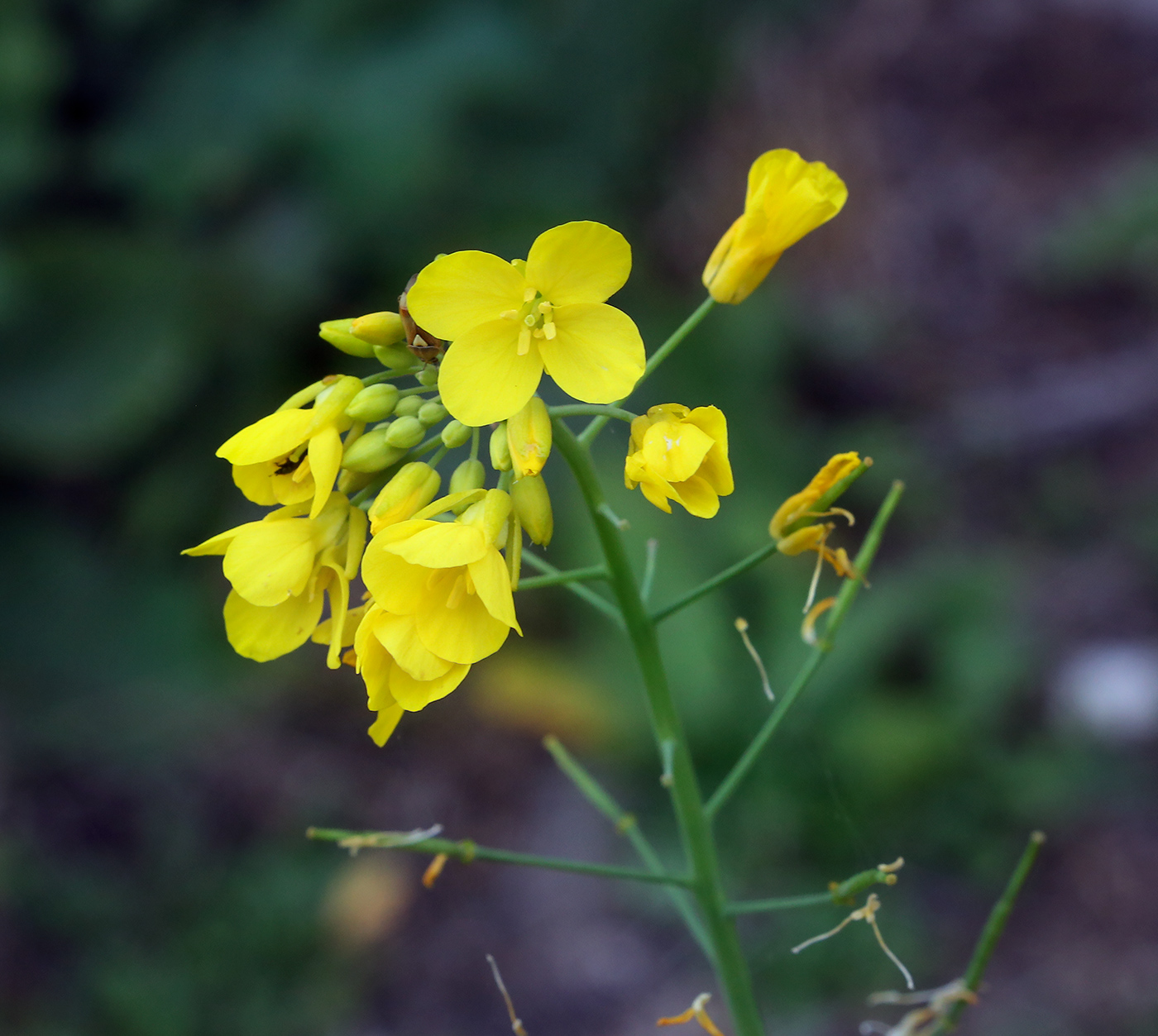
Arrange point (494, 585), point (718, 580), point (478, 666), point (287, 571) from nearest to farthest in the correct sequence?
point (494, 585)
point (287, 571)
point (718, 580)
point (478, 666)

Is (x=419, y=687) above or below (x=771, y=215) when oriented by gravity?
below

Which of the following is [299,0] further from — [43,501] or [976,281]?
[976,281]

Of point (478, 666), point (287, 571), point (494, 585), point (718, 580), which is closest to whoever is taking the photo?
point (494, 585)

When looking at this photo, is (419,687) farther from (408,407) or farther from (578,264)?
(578,264)

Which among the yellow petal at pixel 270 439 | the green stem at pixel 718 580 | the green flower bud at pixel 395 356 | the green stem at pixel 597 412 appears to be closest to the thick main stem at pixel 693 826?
the green stem at pixel 718 580

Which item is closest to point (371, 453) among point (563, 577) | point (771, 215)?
point (563, 577)

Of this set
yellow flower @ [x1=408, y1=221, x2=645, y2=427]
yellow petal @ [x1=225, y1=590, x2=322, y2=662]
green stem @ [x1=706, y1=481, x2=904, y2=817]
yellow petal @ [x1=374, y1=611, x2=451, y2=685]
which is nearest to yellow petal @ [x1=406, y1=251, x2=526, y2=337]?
yellow flower @ [x1=408, y1=221, x2=645, y2=427]

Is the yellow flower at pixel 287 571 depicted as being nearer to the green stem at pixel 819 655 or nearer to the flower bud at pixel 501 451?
the flower bud at pixel 501 451

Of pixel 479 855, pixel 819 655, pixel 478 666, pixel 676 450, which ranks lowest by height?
pixel 478 666
